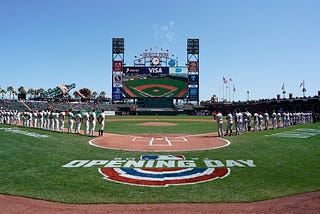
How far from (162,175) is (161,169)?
774 millimetres

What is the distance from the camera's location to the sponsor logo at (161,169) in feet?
23.9

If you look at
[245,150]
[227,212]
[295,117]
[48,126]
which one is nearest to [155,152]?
[245,150]

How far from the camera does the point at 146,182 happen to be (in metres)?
7.07

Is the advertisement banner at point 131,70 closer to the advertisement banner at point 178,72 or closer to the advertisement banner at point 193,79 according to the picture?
the advertisement banner at point 178,72

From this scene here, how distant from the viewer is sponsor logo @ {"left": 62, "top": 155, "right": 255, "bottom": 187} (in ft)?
23.9

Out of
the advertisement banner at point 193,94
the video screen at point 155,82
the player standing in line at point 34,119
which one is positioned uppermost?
the video screen at point 155,82

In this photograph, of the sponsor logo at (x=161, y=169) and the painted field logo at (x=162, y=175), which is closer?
the painted field logo at (x=162, y=175)

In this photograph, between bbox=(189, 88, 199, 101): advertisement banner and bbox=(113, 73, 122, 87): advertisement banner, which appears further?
bbox=(189, 88, 199, 101): advertisement banner

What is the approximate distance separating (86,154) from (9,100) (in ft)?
230

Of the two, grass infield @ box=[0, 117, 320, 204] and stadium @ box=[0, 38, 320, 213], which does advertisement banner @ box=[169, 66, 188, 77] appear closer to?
stadium @ box=[0, 38, 320, 213]

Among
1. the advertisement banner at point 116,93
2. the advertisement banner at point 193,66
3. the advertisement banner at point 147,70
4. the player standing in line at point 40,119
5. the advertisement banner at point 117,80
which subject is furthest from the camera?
the advertisement banner at point 193,66

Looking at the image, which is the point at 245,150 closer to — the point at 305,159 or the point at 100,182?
the point at 305,159

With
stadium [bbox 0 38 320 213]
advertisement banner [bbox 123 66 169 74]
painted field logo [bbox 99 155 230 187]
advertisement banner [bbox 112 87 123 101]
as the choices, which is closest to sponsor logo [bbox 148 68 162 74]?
advertisement banner [bbox 123 66 169 74]

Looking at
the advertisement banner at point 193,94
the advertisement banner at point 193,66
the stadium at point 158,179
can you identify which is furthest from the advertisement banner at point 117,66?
the stadium at point 158,179
